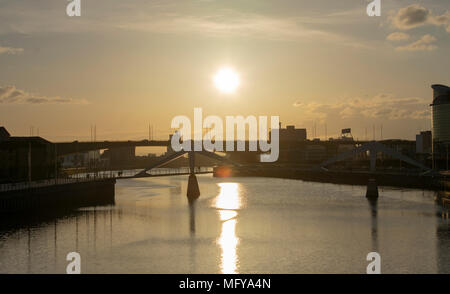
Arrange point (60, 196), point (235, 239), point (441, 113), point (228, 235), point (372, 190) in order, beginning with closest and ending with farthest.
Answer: point (235, 239), point (228, 235), point (60, 196), point (372, 190), point (441, 113)

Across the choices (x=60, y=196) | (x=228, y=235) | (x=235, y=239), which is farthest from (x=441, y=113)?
(x=235, y=239)

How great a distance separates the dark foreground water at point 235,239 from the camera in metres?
34.5

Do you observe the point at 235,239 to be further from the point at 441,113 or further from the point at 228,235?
the point at 441,113

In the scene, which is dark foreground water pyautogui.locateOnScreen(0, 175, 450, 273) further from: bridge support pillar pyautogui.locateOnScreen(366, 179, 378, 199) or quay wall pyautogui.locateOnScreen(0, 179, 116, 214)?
bridge support pillar pyautogui.locateOnScreen(366, 179, 378, 199)

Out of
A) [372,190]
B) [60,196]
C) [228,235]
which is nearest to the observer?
[228,235]

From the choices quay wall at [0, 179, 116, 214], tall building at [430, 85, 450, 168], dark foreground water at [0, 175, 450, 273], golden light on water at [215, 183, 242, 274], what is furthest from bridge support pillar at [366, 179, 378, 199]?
tall building at [430, 85, 450, 168]

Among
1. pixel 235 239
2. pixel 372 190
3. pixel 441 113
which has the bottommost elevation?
pixel 235 239

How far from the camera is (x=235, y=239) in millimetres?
44281

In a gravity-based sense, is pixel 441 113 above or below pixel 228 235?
above

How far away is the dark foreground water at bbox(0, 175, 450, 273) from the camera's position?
3453 cm

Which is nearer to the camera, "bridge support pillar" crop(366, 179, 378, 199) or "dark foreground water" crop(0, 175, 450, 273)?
"dark foreground water" crop(0, 175, 450, 273)

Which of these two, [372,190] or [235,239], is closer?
[235,239]
